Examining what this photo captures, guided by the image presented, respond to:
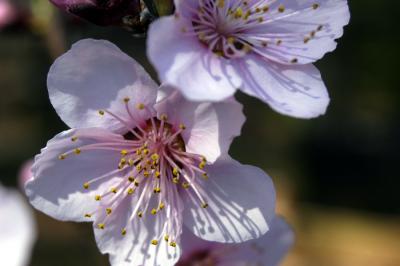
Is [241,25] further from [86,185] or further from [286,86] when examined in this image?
[86,185]

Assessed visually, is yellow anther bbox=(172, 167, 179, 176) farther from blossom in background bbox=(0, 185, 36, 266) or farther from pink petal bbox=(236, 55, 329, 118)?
blossom in background bbox=(0, 185, 36, 266)

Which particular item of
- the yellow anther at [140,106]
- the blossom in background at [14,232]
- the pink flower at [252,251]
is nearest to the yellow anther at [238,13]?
the yellow anther at [140,106]

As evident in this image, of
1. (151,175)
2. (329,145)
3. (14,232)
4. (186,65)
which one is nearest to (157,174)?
(151,175)

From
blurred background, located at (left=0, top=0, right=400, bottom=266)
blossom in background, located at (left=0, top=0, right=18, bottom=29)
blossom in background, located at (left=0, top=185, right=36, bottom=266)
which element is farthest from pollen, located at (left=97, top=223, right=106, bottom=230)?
blurred background, located at (left=0, top=0, right=400, bottom=266)

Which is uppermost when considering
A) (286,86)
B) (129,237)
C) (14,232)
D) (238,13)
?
(238,13)

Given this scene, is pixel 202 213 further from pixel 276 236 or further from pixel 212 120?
pixel 276 236

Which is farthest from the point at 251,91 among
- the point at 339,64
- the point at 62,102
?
the point at 339,64

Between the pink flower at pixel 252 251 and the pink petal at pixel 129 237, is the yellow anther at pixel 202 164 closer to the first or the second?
the pink petal at pixel 129 237
